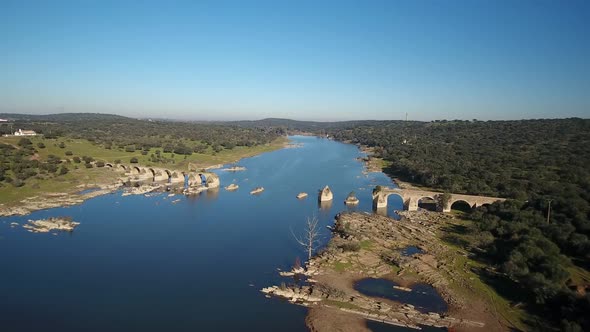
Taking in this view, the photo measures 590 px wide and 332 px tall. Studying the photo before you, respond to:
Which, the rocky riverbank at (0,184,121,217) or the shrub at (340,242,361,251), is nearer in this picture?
the shrub at (340,242,361,251)

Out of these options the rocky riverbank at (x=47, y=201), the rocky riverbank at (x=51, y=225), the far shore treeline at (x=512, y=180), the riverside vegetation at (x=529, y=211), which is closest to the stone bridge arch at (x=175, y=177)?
the rocky riverbank at (x=47, y=201)

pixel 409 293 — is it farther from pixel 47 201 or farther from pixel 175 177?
pixel 175 177

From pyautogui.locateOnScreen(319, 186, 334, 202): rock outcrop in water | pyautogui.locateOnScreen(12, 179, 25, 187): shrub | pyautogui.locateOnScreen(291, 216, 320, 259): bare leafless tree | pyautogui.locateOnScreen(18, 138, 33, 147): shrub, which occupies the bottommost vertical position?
pyautogui.locateOnScreen(291, 216, 320, 259): bare leafless tree

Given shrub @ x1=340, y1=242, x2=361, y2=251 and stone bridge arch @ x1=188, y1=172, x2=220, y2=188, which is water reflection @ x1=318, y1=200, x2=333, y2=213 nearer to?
shrub @ x1=340, y1=242, x2=361, y2=251

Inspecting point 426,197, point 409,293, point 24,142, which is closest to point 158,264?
point 409,293

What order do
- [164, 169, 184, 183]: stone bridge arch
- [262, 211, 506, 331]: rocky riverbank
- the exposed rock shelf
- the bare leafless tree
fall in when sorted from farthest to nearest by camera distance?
the exposed rock shelf
[164, 169, 184, 183]: stone bridge arch
the bare leafless tree
[262, 211, 506, 331]: rocky riverbank

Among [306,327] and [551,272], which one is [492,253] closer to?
[551,272]

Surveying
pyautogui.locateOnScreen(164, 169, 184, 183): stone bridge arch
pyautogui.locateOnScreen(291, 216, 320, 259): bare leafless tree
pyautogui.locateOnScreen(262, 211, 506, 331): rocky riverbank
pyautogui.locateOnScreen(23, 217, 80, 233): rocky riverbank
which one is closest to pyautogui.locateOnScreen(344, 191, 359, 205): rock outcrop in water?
pyautogui.locateOnScreen(262, 211, 506, 331): rocky riverbank

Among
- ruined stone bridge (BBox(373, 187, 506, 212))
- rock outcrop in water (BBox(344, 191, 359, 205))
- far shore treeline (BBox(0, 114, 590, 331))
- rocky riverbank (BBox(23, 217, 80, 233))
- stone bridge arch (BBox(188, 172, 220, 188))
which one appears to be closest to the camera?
far shore treeline (BBox(0, 114, 590, 331))
